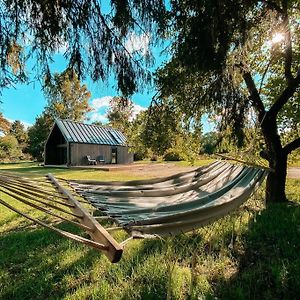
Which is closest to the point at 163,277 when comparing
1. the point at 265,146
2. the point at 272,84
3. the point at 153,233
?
the point at 153,233

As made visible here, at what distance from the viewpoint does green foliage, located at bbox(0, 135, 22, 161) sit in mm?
24022

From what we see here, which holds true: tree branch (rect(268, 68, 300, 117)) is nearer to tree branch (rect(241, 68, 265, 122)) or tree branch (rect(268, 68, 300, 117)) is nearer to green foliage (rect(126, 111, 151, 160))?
tree branch (rect(241, 68, 265, 122))

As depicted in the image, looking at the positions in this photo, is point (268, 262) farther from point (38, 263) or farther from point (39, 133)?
point (39, 133)

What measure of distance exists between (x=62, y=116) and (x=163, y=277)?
23.8m

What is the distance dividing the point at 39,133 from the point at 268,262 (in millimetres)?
23538

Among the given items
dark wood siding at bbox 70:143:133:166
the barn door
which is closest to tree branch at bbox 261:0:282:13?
dark wood siding at bbox 70:143:133:166

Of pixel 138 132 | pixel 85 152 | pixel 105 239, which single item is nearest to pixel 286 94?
pixel 138 132

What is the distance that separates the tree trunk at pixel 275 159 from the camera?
488cm

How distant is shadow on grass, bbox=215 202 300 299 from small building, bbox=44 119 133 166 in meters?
14.7

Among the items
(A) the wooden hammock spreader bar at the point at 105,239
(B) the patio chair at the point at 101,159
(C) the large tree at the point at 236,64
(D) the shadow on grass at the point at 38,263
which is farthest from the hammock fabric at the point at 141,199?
(B) the patio chair at the point at 101,159

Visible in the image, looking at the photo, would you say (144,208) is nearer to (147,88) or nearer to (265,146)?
(147,88)

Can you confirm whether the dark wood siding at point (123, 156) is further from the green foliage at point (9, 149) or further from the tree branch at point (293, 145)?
the tree branch at point (293, 145)

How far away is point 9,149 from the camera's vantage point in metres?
25.6

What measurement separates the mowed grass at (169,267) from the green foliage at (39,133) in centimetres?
2126
